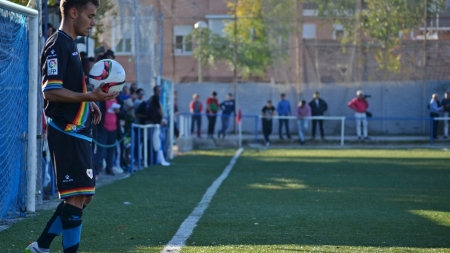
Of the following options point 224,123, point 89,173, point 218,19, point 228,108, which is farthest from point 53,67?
point 218,19

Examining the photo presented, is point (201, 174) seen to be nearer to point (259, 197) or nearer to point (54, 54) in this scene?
point (259, 197)

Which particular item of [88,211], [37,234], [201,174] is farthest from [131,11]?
[37,234]

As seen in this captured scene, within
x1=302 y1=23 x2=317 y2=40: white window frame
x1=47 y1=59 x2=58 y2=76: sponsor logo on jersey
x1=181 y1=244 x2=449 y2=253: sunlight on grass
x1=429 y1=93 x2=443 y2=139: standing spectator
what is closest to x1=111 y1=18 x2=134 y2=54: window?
x1=302 y1=23 x2=317 y2=40: white window frame

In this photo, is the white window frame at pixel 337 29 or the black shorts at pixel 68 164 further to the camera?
the white window frame at pixel 337 29

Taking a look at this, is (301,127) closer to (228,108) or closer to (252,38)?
(228,108)

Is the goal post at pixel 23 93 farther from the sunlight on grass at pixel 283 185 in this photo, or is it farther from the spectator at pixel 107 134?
the spectator at pixel 107 134

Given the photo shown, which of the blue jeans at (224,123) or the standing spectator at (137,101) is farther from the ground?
the standing spectator at (137,101)

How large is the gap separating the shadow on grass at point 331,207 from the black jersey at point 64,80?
2.04 meters

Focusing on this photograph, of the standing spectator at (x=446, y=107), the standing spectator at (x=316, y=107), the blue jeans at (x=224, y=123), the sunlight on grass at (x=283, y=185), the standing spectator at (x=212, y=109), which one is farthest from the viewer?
the standing spectator at (x=212, y=109)

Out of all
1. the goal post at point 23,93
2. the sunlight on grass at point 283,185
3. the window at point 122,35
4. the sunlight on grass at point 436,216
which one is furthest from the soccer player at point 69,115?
the window at point 122,35

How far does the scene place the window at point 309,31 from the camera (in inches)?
1299

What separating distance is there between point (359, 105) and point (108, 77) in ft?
81.8

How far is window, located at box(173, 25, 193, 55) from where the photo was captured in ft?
110

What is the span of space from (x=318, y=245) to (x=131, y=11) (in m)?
15.7
